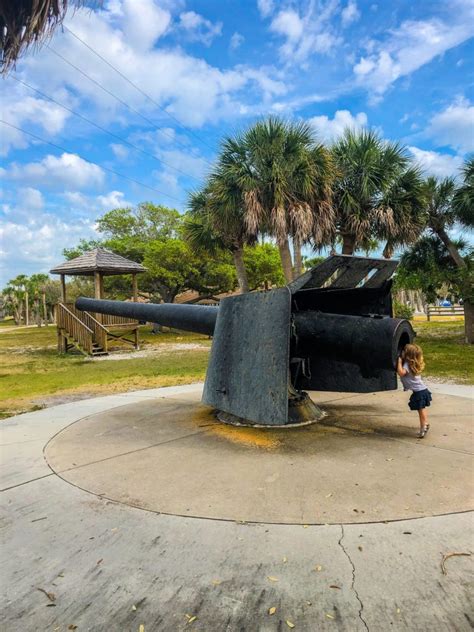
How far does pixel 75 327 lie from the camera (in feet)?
60.2

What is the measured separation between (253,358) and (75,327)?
15.6 metres

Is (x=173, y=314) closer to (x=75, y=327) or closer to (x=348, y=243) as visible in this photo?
(x=348, y=243)

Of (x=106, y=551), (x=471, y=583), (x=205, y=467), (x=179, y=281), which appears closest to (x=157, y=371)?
(x=205, y=467)

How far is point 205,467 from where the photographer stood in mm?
3600

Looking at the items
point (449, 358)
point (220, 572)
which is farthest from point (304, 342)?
point (449, 358)

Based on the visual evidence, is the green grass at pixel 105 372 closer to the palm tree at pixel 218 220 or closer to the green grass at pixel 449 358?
the green grass at pixel 449 358

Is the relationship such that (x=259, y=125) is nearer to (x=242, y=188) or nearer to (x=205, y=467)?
(x=242, y=188)

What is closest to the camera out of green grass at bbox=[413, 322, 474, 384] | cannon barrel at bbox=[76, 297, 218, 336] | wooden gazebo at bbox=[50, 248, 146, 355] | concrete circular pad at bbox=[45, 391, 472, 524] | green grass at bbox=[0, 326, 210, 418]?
concrete circular pad at bbox=[45, 391, 472, 524]

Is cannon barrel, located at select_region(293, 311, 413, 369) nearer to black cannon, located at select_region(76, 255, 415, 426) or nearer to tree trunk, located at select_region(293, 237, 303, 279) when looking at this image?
black cannon, located at select_region(76, 255, 415, 426)

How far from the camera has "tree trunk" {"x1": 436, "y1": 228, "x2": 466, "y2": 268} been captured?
17.4 meters

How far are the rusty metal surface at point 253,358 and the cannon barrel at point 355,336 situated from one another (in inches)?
11.2

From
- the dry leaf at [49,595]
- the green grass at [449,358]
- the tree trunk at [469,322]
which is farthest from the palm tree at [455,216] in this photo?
the dry leaf at [49,595]

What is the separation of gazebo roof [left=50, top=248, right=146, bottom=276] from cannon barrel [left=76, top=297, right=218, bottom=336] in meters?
13.6

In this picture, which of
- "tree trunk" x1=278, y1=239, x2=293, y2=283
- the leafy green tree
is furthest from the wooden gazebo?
the leafy green tree
